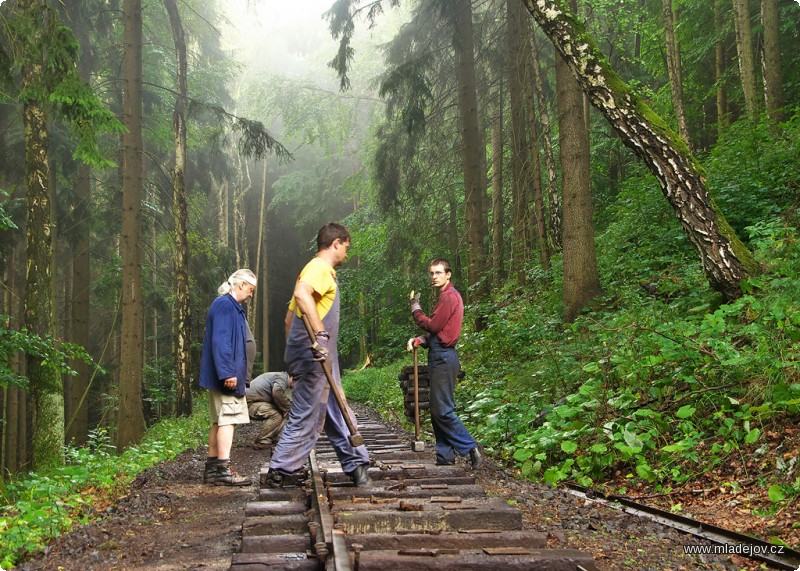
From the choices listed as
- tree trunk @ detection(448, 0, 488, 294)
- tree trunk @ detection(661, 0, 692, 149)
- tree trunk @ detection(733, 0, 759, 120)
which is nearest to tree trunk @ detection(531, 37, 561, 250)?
tree trunk @ detection(448, 0, 488, 294)

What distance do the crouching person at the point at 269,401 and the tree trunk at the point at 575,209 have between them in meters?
4.76

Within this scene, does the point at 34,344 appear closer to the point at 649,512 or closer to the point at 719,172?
the point at 649,512

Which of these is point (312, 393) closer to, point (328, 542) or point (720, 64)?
point (328, 542)

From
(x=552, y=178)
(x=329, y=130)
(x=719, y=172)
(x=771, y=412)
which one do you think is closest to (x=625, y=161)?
(x=552, y=178)

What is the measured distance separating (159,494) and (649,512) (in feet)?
13.7

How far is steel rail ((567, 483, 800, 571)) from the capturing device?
12.6 feet

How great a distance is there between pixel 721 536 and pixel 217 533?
339 cm

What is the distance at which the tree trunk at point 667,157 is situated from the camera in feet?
25.6

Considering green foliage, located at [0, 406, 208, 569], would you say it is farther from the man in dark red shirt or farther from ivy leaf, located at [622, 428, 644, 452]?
ivy leaf, located at [622, 428, 644, 452]

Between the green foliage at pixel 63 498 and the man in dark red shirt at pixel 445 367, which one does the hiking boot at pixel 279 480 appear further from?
the man in dark red shirt at pixel 445 367

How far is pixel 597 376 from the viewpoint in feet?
26.0

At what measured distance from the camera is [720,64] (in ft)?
60.1

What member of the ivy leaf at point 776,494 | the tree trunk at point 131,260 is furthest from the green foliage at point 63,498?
the ivy leaf at point 776,494

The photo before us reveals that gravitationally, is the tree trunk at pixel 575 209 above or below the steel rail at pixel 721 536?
above
